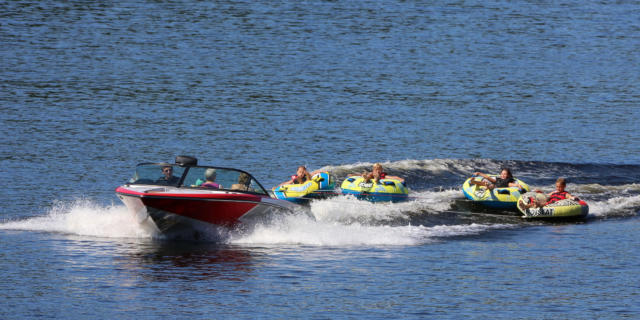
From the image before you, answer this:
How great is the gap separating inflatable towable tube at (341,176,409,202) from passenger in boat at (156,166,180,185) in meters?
10.2

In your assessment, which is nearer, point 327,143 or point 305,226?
point 305,226

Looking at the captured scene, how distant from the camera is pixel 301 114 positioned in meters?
53.8

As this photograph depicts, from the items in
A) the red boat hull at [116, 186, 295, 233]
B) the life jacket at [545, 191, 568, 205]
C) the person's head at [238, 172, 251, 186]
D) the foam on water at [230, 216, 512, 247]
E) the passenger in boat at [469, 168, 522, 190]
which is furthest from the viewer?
the passenger in boat at [469, 168, 522, 190]

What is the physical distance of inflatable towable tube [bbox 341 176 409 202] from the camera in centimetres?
3425

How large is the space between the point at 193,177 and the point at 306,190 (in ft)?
27.4

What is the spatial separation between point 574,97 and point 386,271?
43904 millimetres

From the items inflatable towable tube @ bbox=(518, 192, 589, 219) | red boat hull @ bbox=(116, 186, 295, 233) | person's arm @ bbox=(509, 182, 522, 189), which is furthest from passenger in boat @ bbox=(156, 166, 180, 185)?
person's arm @ bbox=(509, 182, 522, 189)

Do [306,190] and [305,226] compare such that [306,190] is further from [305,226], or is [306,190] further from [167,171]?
[167,171]

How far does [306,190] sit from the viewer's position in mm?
33500

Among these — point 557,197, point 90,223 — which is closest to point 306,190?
point 90,223

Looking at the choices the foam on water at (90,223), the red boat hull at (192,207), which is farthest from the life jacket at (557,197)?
the foam on water at (90,223)

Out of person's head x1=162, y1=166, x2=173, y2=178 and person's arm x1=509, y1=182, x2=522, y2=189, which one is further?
person's arm x1=509, y1=182, x2=522, y2=189

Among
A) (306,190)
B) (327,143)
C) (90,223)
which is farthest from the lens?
(327,143)

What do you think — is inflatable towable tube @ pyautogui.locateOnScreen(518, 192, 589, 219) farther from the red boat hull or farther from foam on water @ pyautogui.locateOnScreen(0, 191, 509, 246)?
the red boat hull
